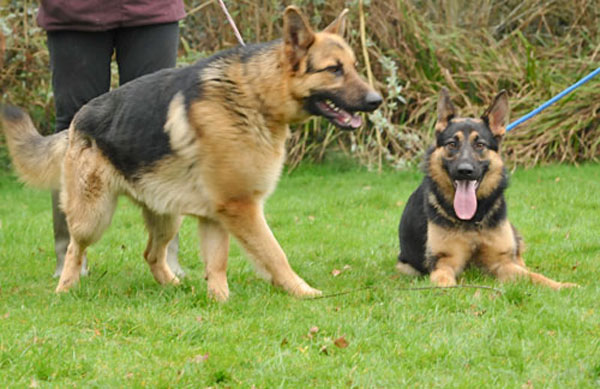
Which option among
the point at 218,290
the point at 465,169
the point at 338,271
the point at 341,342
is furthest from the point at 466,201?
the point at 341,342

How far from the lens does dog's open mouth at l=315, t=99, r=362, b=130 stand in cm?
489

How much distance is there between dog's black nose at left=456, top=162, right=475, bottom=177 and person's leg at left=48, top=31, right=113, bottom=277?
8.64 feet

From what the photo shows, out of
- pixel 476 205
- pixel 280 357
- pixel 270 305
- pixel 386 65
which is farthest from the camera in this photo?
pixel 386 65

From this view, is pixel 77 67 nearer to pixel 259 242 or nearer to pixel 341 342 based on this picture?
pixel 259 242

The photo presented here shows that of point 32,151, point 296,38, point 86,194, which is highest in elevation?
point 296,38

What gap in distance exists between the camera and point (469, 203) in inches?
221

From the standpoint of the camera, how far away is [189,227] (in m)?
8.25

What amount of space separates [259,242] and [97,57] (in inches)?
77.5

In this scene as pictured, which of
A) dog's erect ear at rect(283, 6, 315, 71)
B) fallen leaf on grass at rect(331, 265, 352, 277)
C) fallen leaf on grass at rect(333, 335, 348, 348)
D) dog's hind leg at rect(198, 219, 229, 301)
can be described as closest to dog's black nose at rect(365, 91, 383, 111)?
dog's erect ear at rect(283, 6, 315, 71)

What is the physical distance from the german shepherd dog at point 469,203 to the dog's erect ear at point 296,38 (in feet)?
4.55

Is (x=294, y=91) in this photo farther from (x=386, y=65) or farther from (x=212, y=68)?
(x=386, y=65)

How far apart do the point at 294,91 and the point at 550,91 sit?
25.1 feet

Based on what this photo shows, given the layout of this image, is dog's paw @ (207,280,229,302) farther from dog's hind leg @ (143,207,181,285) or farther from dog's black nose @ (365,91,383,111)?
dog's black nose @ (365,91,383,111)

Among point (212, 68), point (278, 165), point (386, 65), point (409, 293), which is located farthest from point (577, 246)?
point (386, 65)
